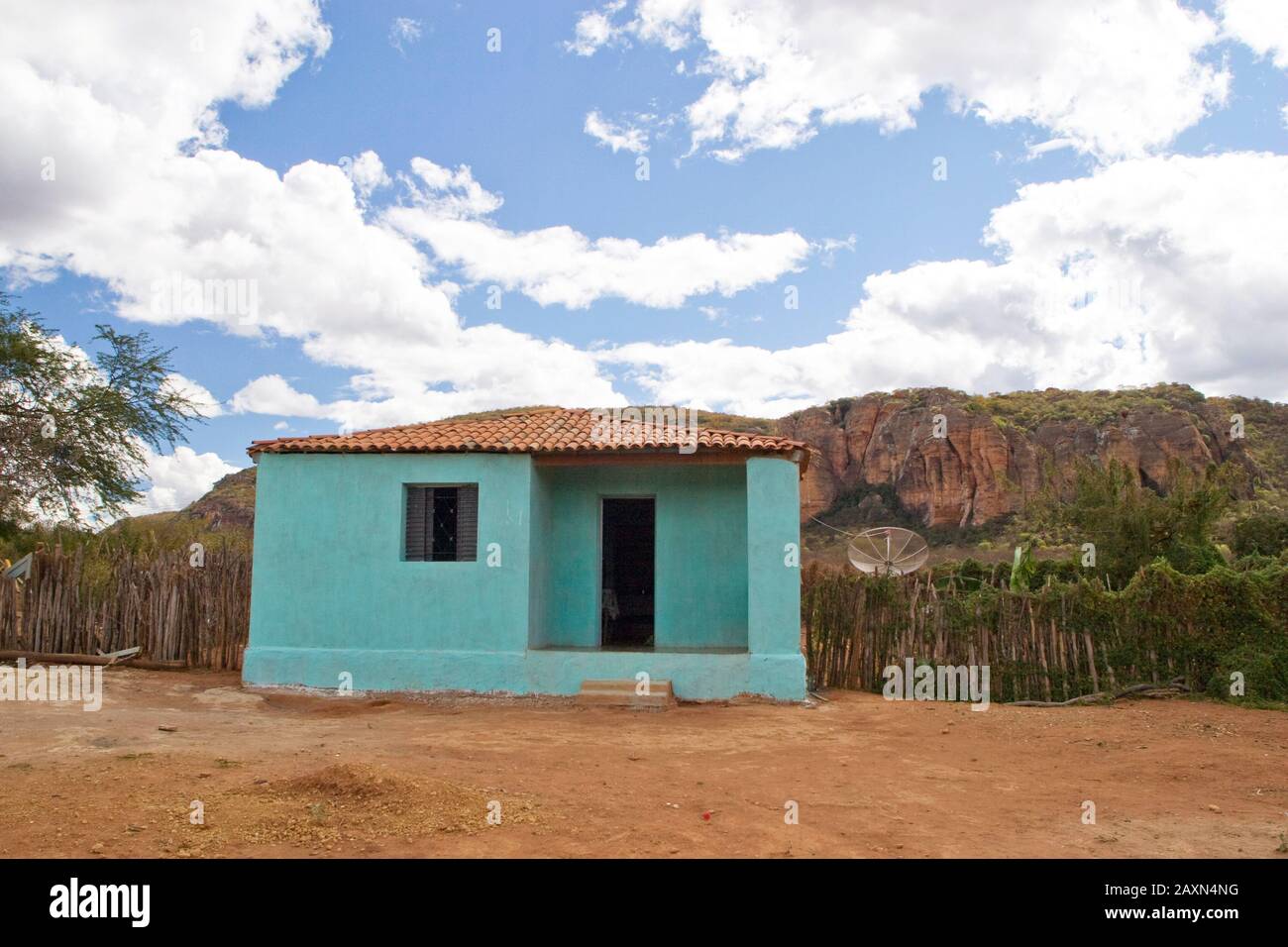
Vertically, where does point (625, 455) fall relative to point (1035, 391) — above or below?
below

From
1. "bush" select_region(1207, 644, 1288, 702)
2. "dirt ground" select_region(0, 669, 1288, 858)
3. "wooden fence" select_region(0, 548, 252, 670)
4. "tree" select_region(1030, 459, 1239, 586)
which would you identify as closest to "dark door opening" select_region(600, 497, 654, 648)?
"dirt ground" select_region(0, 669, 1288, 858)

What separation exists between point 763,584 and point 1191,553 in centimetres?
1065

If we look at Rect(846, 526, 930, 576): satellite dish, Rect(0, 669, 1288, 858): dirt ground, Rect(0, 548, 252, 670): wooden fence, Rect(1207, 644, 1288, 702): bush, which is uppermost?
Rect(846, 526, 930, 576): satellite dish

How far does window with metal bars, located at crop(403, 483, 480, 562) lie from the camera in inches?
441

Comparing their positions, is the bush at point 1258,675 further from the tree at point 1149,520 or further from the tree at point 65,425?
the tree at point 65,425

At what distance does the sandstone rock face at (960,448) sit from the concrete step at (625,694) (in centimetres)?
3090

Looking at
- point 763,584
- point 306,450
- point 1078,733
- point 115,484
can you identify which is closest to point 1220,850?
point 1078,733

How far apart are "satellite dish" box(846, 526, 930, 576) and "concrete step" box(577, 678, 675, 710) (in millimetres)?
7502

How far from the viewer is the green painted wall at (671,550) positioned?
11.9 m

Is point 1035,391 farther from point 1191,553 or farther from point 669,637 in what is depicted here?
point 669,637

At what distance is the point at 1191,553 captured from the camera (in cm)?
1662

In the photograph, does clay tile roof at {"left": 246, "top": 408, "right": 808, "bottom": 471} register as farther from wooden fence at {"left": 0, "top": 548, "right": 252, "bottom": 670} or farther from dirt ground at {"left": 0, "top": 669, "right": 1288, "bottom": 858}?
dirt ground at {"left": 0, "top": 669, "right": 1288, "bottom": 858}

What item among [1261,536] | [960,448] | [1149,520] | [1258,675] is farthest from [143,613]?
[960,448]

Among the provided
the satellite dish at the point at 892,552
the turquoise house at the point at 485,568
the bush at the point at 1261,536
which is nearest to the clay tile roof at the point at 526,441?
the turquoise house at the point at 485,568
